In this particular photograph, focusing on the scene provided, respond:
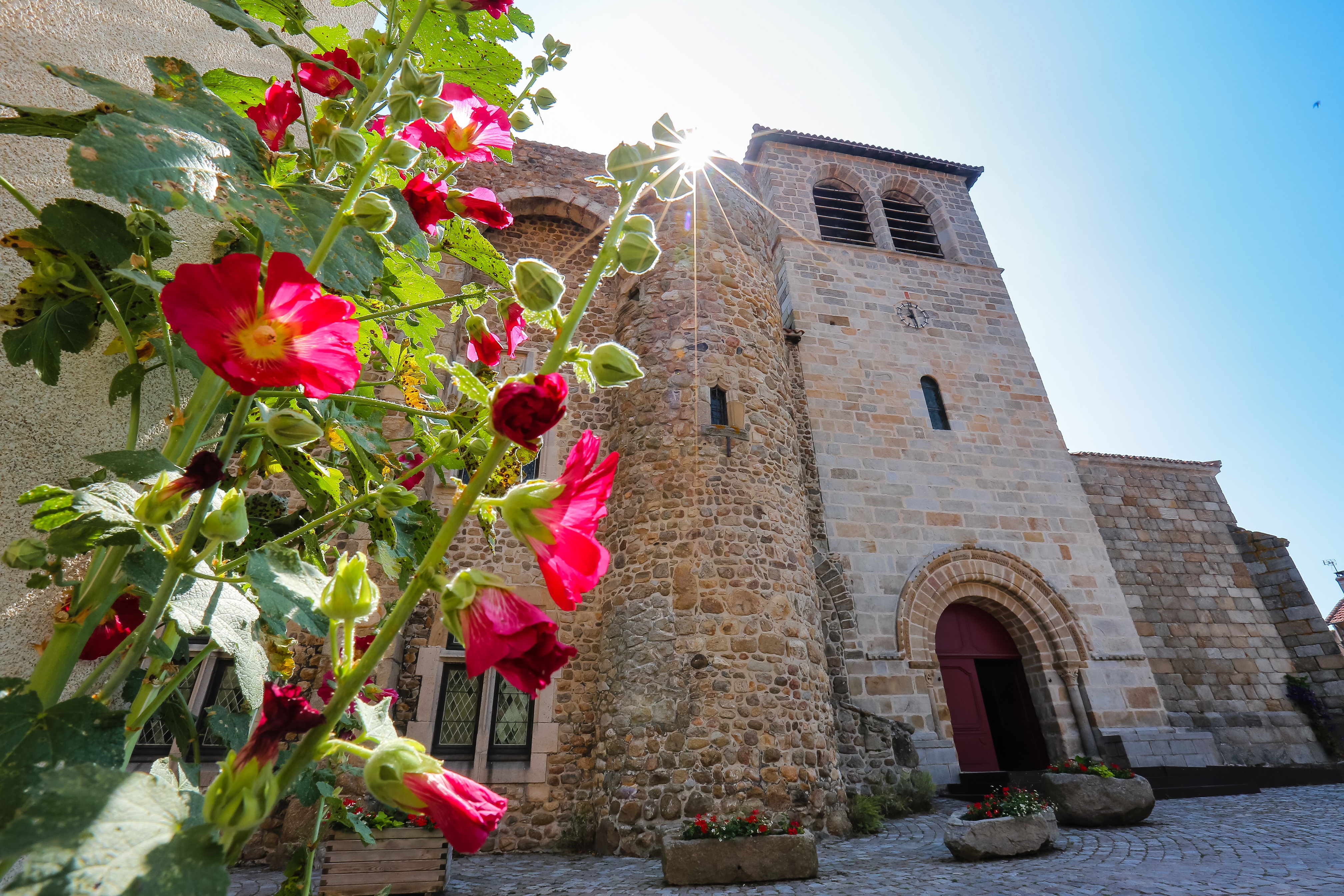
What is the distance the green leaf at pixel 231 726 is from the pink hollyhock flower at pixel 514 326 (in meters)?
0.60

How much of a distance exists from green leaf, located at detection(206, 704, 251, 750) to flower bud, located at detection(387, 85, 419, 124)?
75 centimetres

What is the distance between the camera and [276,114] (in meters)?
0.99

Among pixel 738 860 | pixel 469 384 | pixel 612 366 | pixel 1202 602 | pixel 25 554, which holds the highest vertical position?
pixel 1202 602

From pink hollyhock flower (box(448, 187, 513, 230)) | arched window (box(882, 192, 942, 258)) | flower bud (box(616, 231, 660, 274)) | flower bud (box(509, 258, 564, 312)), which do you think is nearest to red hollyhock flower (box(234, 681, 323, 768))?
flower bud (box(509, 258, 564, 312))

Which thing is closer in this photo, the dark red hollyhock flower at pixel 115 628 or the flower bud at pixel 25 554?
the flower bud at pixel 25 554

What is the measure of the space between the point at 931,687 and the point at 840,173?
9785 mm

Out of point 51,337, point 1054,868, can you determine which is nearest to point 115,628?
point 51,337

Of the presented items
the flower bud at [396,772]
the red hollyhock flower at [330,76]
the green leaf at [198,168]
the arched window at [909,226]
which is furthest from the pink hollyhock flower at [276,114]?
the arched window at [909,226]

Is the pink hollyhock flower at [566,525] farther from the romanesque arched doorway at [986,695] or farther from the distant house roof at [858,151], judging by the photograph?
the distant house roof at [858,151]

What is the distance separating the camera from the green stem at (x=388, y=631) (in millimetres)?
435

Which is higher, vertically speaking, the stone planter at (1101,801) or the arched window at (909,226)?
the arched window at (909,226)

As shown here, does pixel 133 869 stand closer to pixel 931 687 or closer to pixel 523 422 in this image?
pixel 523 422

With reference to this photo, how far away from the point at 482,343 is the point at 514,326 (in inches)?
5.4

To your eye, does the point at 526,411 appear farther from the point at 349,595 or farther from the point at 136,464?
the point at 136,464
